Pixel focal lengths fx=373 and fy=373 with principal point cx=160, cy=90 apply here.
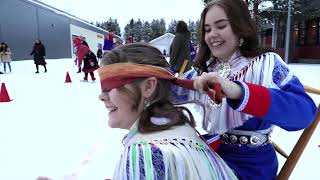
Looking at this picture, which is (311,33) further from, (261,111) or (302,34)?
(261,111)

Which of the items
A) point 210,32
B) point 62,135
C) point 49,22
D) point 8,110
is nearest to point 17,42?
point 49,22

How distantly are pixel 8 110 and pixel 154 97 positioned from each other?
222 inches

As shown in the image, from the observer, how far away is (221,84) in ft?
3.52

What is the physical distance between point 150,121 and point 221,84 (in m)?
0.24

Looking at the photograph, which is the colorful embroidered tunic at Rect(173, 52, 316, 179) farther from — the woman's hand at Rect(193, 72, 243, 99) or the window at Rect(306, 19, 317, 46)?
the window at Rect(306, 19, 317, 46)

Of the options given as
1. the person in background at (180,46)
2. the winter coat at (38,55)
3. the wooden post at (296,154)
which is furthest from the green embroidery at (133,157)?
→ the winter coat at (38,55)

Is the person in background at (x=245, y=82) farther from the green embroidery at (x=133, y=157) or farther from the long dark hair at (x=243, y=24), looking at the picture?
the green embroidery at (x=133, y=157)

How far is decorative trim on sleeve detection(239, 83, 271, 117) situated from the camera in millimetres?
1105

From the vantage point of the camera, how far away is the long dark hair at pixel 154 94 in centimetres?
113

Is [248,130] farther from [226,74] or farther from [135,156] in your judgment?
[135,156]

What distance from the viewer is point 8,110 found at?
621cm

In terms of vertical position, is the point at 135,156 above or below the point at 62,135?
above

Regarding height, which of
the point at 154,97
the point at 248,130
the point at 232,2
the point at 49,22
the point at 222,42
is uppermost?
the point at 49,22

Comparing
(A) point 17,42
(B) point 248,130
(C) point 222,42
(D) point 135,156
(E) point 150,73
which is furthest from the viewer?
(A) point 17,42
